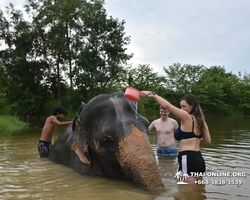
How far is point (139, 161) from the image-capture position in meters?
3.69

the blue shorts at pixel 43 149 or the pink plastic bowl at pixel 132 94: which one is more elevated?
the pink plastic bowl at pixel 132 94

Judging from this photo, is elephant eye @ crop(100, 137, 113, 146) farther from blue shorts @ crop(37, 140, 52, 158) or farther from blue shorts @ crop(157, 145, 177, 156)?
blue shorts @ crop(37, 140, 52, 158)

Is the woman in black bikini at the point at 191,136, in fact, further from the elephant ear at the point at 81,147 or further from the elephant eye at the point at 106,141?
the elephant ear at the point at 81,147

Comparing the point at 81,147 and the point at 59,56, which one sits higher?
the point at 59,56

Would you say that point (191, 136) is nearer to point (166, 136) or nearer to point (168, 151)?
point (166, 136)

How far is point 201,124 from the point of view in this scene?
13.2 ft

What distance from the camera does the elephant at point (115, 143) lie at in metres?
3.70

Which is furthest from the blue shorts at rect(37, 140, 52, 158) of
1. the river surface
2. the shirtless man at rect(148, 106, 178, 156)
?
the shirtless man at rect(148, 106, 178, 156)

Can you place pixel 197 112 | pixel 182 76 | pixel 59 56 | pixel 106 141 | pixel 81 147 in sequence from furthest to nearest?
pixel 182 76, pixel 59 56, pixel 81 147, pixel 106 141, pixel 197 112

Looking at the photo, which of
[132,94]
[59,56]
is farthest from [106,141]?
[59,56]

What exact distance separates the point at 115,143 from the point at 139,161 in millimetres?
536

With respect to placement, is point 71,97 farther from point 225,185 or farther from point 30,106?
point 225,185

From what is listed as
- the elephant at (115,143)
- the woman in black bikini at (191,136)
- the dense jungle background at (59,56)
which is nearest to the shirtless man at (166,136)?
the elephant at (115,143)

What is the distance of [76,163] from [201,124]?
2349 millimetres
